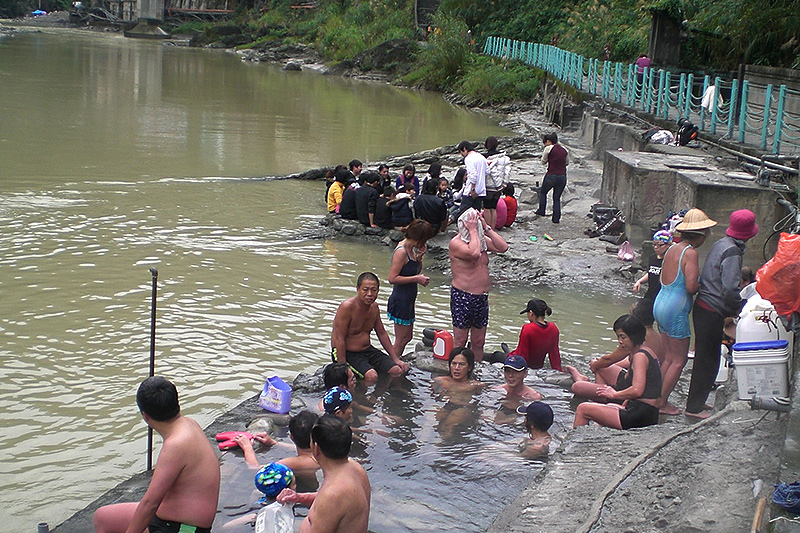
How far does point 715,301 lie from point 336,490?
338 centimetres

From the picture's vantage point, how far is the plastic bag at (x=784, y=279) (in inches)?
200

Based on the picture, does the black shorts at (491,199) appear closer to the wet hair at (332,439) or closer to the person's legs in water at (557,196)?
the person's legs in water at (557,196)

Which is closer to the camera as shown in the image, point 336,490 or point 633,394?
point 336,490

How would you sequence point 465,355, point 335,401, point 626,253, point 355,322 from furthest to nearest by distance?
1. point 626,253
2. point 355,322
3. point 465,355
4. point 335,401

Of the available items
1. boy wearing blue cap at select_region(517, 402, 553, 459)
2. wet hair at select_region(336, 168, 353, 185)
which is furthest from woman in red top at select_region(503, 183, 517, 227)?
boy wearing blue cap at select_region(517, 402, 553, 459)

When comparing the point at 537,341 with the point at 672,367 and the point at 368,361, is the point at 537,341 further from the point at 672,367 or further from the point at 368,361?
the point at 368,361

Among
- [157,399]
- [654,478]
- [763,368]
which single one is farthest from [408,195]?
[157,399]

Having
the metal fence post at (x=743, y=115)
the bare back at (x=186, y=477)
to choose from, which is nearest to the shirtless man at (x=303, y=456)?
the bare back at (x=186, y=477)

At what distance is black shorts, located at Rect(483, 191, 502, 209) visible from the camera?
12.2m

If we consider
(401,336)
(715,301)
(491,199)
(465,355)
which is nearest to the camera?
(715,301)

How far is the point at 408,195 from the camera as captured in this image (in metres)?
12.7

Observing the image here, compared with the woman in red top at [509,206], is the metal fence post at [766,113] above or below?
above

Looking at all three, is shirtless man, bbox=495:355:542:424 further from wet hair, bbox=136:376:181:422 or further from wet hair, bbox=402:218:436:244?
wet hair, bbox=136:376:181:422

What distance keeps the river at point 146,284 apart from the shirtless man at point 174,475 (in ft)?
4.92
